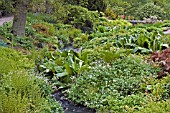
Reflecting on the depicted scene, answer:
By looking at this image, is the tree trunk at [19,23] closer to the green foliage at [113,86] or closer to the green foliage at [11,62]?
the green foliage at [11,62]

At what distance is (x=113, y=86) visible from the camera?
623cm

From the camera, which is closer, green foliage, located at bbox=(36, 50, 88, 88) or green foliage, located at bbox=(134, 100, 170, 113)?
green foliage, located at bbox=(134, 100, 170, 113)

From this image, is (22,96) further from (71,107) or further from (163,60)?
(163,60)

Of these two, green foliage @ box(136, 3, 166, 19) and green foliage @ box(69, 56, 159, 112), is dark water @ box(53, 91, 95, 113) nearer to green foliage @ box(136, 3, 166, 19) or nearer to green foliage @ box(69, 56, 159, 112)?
green foliage @ box(69, 56, 159, 112)

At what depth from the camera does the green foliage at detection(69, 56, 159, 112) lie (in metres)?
5.57

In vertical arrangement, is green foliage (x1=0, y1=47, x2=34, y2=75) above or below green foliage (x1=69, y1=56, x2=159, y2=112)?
above

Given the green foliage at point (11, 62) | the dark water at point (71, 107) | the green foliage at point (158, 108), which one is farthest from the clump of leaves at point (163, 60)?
the green foliage at point (11, 62)

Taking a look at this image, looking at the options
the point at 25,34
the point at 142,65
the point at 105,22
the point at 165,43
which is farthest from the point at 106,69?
the point at 105,22

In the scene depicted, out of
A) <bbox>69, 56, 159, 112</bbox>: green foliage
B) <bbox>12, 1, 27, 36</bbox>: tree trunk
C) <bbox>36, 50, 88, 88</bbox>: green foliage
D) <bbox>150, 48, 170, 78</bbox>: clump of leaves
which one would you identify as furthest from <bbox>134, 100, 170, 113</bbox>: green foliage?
<bbox>12, 1, 27, 36</bbox>: tree trunk

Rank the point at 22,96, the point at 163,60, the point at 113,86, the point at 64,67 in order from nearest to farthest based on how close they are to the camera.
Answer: the point at 22,96 < the point at 113,86 < the point at 163,60 < the point at 64,67

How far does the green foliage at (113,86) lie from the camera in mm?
5574

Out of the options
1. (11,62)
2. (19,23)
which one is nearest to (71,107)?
(11,62)

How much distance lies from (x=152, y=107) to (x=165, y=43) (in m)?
5.98

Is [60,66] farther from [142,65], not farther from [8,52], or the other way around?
[142,65]
